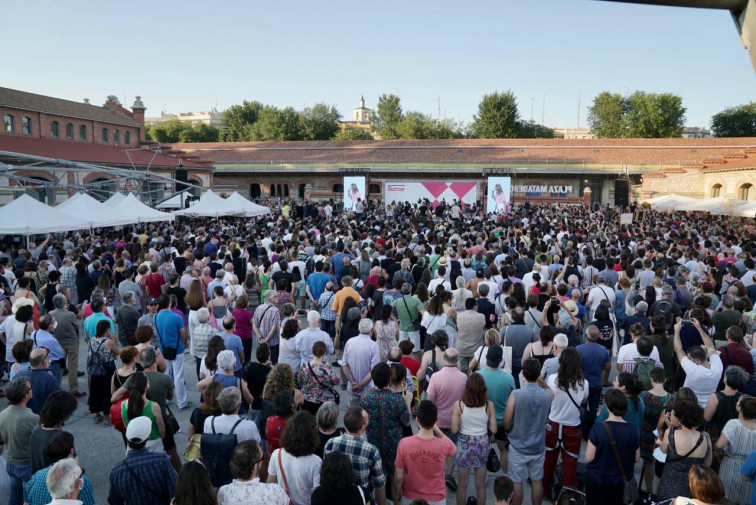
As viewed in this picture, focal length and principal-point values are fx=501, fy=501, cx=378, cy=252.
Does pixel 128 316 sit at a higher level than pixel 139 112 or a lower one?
lower

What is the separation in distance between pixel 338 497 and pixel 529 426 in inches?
81.4

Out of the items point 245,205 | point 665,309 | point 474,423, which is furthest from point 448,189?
point 474,423

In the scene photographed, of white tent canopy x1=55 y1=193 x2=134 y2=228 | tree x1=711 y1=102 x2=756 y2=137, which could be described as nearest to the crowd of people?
white tent canopy x1=55 y1=193 x2=134 y2=228

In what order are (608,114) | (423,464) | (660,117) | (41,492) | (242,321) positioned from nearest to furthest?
(41,492)
(423,464)
(242,321)
(660,117)
(608,114)

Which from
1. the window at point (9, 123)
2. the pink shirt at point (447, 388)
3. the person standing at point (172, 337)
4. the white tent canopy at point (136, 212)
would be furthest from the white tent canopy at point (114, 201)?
the window at point (9, 123)

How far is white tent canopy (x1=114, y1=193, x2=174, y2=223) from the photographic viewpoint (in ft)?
53.8

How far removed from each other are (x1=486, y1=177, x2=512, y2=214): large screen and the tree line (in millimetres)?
40176

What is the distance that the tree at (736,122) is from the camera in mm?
60094

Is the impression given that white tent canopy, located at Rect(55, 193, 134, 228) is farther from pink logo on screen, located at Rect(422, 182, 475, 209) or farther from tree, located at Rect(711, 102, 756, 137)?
tree, located at Rect(711, 102, 756, 137)

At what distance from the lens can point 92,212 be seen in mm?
15195

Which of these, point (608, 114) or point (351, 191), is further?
point (608, 114)

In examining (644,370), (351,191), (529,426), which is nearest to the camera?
(529,426)

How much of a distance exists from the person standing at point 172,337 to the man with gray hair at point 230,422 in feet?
9.80

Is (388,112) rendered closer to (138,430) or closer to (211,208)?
(211,208)
